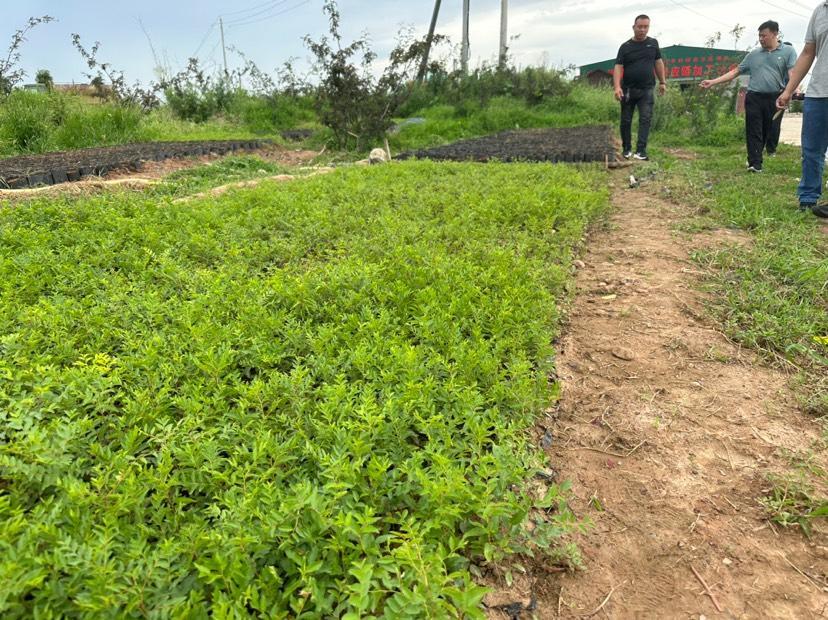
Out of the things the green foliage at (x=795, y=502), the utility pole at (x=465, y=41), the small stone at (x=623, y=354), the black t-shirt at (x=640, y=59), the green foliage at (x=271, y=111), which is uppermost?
the utility pole at (x=465, y=41)

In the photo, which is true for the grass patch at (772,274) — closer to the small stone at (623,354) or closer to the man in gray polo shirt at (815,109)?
the man in gray polo shirt at (815,109)

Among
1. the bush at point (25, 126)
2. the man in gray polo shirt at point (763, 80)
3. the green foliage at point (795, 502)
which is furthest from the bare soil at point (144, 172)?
the man in gray polo shirt at point (763, 80)

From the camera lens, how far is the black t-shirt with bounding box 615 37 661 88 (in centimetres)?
834

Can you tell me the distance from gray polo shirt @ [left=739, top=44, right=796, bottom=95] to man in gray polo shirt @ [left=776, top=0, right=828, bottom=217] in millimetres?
2509

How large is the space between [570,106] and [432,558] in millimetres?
19714

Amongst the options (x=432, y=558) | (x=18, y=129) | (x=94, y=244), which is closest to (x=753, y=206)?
(x=432, y=558)

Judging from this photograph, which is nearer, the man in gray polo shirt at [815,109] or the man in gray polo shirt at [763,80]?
the man in gray polo shirt at [815,109]

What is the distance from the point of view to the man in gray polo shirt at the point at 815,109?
5.08 meters

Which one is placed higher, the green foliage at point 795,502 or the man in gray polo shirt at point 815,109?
the man in gray polo shirt at point 815,109

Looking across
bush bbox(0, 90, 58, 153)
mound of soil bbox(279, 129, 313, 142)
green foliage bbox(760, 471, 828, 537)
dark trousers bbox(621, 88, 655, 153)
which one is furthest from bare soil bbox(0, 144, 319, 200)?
A: green foliage bbox(760, 471, 828, 537)

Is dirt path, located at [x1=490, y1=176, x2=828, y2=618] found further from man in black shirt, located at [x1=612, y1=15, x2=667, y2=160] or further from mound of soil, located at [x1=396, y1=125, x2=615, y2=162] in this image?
mound of soil, located at [x1=396, y1=125, x2=615, y2=162]

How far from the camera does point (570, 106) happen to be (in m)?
18.7

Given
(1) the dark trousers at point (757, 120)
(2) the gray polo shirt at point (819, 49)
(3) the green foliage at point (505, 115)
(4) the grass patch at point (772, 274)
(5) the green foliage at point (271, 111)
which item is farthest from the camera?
(5) the green foliage at point (271, 111)

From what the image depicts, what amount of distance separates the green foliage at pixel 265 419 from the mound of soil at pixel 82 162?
364 centimetres
